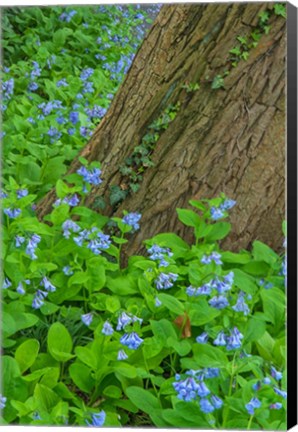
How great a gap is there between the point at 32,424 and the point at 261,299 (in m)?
0.81

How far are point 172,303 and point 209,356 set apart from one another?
0.74 ft

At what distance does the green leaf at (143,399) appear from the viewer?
2.58 m

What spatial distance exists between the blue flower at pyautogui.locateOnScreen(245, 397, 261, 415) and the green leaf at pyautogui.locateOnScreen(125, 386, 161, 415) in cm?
32

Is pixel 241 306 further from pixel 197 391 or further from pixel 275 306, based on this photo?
pixel 197 391

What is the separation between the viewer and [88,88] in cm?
375

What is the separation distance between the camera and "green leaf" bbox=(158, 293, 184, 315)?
8.75ft

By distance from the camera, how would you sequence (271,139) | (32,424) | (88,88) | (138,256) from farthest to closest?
(88,88), (138,256), (271,139), (32,424)

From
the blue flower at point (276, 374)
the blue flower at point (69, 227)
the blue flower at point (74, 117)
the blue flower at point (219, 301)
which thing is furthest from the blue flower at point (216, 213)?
the blue flower at point (74, 117)

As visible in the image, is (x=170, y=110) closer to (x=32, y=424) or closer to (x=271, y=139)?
(x=271, y=139)

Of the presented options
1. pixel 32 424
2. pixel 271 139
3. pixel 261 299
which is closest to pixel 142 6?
pixel 271 139

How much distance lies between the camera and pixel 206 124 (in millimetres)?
2873

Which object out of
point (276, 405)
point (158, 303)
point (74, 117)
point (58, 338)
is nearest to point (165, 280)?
point (158, 303)

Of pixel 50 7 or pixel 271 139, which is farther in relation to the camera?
pixel 50 7

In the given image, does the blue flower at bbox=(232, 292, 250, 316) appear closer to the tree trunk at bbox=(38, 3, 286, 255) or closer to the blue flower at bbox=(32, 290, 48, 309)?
the tree trunk at bbox=(38, 3, 286, 255)
